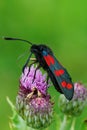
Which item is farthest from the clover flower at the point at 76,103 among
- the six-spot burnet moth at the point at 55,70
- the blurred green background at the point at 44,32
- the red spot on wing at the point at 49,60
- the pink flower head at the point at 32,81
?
the blurred green background at the point at 44,32

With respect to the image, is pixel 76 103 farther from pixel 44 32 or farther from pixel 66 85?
pixel 44 32

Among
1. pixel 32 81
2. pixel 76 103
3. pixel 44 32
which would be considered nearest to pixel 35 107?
pixel 32 81

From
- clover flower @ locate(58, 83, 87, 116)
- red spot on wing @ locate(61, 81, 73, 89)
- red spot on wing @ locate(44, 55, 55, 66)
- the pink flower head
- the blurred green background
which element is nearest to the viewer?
red spot on wing @ locate(61, 81, 73, 89)

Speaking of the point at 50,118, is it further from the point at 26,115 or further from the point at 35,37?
the point at 35,37

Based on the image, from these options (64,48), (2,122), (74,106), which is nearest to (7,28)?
(64,48)

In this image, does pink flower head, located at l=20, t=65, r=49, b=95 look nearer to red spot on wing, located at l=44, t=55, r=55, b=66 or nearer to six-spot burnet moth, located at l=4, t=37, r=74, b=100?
six-spot burnet moth, located at l=4, t=37, r=74, b=100

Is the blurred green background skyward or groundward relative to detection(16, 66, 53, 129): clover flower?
skyward

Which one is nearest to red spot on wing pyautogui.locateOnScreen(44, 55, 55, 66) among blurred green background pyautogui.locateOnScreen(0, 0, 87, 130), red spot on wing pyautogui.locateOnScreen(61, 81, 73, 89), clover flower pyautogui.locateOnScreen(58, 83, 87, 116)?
red spot on wing pyautogui.locateOnScreen(61, 81, 73, 89)

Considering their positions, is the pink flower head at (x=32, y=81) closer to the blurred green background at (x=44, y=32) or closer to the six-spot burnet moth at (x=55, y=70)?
the six-spot burnet moth at (x=55, y=70)
